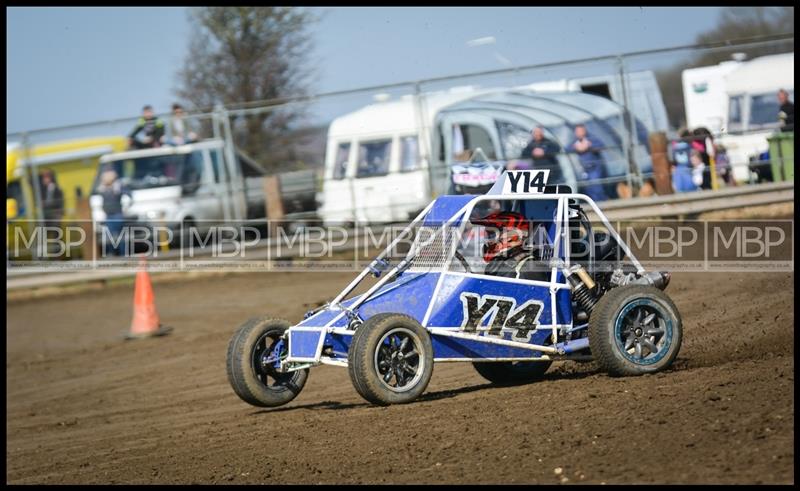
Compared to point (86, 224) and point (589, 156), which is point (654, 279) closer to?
point (589, 156)

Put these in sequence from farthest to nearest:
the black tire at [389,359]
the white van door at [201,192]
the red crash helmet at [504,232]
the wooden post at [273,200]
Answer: the white van door at [201,192] < the wooden post at [273,200] < the red crash helmet at [504,232] < the black tire at [389,359]

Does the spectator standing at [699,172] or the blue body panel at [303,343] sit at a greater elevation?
the spectator standing at [699,172]

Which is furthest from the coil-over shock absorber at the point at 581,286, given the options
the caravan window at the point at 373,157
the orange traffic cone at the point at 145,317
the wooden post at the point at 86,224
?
the wooden post at the point at 86,224

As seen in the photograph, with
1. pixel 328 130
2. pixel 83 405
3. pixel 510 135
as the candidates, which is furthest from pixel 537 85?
pixel 83 405

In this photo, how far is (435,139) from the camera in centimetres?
1631

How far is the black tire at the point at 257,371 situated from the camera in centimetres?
755

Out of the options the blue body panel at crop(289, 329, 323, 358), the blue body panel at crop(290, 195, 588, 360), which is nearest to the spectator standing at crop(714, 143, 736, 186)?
the blue body panel at crop(290, 195, 588, 360)

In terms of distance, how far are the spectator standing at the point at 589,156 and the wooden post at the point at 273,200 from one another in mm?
4662

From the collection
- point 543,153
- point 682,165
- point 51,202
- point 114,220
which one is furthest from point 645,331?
point 51,202

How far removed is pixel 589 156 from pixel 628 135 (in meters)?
0.62

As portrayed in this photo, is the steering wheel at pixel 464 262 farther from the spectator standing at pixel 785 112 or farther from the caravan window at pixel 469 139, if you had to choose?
the spectator standing at pixel 785 112

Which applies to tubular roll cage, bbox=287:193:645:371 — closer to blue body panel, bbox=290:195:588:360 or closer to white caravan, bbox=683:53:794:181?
blue body panel, bbox=290:195:588:360

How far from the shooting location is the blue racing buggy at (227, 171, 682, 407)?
23.4ft
